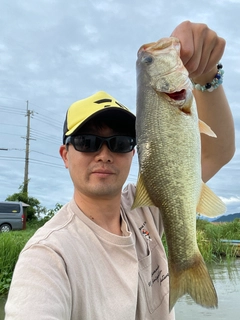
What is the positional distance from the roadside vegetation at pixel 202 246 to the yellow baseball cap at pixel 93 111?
576cm

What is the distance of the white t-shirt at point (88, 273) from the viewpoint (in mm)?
1380

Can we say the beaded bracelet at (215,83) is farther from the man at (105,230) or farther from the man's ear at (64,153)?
the man's ear at (64,153)

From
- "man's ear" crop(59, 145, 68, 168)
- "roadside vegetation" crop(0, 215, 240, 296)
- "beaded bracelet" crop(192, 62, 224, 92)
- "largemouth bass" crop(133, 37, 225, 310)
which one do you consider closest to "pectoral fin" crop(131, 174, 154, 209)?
"largemouth bass" crop(133, 37, 225, 310)

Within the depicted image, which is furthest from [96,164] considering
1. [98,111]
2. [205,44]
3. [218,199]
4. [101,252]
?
[205,44]

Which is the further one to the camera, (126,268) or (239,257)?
(239,257)

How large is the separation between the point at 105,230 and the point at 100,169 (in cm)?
30

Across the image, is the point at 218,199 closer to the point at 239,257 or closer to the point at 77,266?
the point at 77,266

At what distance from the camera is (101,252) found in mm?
1741

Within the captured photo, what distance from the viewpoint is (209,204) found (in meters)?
1.73

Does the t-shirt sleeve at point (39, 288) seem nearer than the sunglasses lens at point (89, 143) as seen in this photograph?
Yes

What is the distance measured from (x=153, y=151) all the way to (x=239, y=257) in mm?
11386

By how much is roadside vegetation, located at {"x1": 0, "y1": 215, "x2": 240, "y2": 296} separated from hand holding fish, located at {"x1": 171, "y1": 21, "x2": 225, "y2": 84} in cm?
630

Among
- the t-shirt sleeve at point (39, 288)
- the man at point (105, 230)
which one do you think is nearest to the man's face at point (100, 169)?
the man at point (105, 230)

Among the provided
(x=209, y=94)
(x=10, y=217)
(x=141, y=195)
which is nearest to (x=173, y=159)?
(x=141, y=195)
